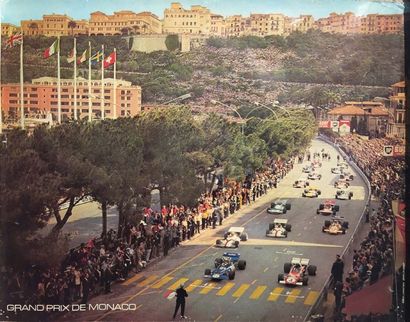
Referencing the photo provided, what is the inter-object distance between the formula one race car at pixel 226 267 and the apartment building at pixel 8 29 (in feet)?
16.6

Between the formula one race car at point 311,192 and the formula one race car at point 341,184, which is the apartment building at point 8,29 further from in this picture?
the formula one race car at point 341,184

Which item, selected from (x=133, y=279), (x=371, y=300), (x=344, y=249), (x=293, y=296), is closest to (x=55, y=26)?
(x=133, y=279)

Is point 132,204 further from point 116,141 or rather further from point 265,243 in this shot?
point 265,243

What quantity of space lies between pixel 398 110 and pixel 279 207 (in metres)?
2.56

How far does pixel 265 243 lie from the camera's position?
10.6 m

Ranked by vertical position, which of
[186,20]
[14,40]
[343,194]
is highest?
[186,20]

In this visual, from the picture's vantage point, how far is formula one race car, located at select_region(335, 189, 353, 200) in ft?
35.7

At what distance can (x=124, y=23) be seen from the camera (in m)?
10.9

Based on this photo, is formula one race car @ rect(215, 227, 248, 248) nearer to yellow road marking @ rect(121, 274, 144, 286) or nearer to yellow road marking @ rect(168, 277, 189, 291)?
yellow road marking @ rect(168, 277, 189, 291)

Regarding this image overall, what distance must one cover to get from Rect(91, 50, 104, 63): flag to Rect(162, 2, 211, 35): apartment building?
122cm

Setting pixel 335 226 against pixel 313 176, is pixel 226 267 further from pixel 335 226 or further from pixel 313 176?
pixel 313 176

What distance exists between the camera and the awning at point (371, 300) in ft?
32.3

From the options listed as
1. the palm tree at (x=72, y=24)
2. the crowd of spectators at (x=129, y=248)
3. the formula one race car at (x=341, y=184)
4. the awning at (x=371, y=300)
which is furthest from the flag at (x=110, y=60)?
the awning at (x=371, y=300)

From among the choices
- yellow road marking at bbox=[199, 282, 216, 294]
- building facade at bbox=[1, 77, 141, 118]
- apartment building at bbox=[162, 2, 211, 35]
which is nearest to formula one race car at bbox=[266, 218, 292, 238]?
yellow road marking at bbox=[199, 282, 216, 294]
